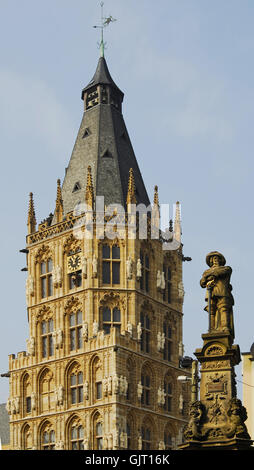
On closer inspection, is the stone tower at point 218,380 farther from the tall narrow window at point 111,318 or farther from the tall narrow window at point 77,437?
the tall narrow window at point 111,318

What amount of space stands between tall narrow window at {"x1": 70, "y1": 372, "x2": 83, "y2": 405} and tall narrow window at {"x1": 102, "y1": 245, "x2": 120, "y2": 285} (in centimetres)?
782

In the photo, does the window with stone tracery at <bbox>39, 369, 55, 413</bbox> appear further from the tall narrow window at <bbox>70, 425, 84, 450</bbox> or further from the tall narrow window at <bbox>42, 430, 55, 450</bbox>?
the tall narrow window at <bbox>70, 425, 84, 450</bbox>

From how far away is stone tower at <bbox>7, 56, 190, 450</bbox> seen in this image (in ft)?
247

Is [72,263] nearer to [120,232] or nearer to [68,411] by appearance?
[120,232]

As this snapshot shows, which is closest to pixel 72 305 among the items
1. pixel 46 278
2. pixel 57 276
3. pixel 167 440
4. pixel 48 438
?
pixel 57 276

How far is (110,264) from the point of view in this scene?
260ft

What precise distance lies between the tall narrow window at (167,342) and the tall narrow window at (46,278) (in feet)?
33.3

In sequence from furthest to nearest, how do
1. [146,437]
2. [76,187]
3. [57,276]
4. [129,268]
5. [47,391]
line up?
[76,187]
[57,276]
[47,391]
[129,268]
[146,437]

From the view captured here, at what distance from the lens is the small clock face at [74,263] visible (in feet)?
261

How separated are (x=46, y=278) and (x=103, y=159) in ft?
37.7

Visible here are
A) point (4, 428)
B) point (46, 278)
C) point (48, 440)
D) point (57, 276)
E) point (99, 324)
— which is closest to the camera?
point (99, 324)

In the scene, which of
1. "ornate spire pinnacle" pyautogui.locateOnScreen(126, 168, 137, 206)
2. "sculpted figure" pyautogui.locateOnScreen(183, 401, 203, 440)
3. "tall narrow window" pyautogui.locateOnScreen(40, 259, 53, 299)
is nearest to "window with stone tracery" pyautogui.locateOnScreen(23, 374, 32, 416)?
"tall narrow window" pyautogui.locateOnScreen(40, 259, 53, 299)

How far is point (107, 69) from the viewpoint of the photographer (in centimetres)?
9069

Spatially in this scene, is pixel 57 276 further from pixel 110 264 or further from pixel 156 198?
pixel 156 198
